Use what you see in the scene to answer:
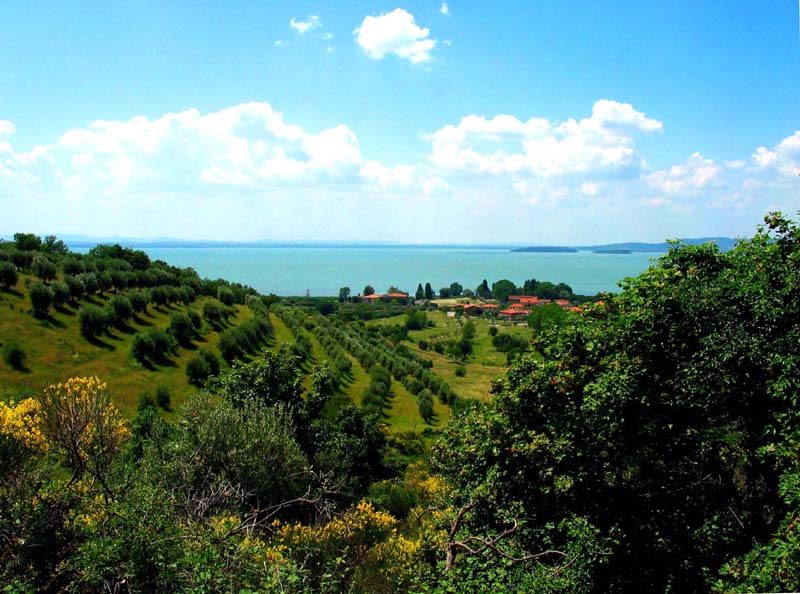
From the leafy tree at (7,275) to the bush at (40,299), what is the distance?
317 cm

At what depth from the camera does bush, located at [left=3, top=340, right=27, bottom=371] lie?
101ft

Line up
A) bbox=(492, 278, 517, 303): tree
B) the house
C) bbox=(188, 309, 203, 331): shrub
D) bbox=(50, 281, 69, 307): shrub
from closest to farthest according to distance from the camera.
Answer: bbox=(50, 281, 69, 307): shrub < bbox=(188, 309, 203, 331): shrub < the house < bbox=(492, 278, 517, 303): tree

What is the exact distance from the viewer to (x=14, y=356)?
102 ft

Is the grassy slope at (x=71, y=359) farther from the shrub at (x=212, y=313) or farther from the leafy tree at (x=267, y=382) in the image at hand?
the leafy tree at (x=267, y=382)

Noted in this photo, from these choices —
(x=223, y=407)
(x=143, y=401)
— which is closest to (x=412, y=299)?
(x=143, y=401)

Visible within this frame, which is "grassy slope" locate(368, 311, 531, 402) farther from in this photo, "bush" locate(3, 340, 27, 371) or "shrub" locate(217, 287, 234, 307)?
"bush" locate(3, 340, 27, 371)

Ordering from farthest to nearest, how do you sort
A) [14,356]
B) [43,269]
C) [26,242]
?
[26,242] → [43,269] → [14,356]

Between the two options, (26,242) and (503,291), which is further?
(503,291)

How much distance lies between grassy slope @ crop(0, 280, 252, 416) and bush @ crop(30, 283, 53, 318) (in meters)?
0.52

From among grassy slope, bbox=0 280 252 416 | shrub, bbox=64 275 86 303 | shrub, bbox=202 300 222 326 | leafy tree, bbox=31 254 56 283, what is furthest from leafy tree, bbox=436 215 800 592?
leafy tree, bbox=31 254 56 283

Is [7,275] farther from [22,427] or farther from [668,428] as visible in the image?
[668,428]

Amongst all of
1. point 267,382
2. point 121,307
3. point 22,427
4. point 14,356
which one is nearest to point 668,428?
point 267,382

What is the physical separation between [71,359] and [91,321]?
4.08 meters

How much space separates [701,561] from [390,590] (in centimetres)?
552
